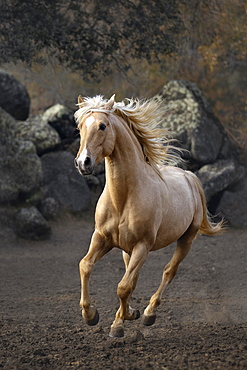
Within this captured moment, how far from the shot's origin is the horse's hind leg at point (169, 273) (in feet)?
18.0

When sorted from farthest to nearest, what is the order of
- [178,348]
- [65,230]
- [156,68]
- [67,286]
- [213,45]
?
[156,68]
[213,45]
[65,230]
[67,286]
[178,348]

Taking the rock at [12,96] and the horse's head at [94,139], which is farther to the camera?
the rock at [12,96]

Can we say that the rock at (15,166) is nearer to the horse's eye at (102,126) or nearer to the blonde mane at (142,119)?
the blonde mane at (142,119)

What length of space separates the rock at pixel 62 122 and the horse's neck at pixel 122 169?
8.96 meters

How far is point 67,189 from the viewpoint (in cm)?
1270

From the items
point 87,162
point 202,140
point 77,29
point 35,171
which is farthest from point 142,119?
point 202,140

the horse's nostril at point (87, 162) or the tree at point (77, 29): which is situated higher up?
the tree at point (77, 29)

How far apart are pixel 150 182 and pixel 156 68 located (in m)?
11.6

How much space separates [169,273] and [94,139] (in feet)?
7.44

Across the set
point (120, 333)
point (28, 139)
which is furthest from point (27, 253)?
point (120, 333)

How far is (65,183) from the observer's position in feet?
41.7

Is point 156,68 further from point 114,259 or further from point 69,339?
point 69,339

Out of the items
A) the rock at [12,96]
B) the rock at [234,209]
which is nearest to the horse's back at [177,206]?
the rock at [234,209]

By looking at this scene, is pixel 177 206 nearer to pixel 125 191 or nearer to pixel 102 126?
pixel 125 191
